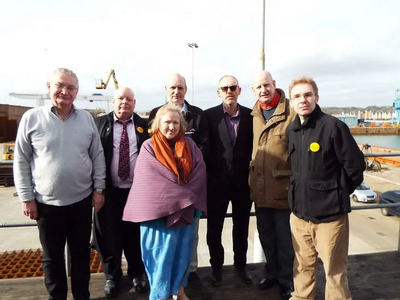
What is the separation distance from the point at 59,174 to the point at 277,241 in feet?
5.67

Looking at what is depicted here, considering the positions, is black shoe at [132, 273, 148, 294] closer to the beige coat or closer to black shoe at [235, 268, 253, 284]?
black shoe at [235, 268, 253, 284]

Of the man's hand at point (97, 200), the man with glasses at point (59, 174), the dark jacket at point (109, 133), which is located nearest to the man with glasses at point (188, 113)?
the dark jacket at point (109, 133)

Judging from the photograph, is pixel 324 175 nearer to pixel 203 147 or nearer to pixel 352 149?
pixel 352 149

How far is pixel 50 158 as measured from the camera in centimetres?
196

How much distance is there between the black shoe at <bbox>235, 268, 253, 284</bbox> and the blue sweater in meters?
1.51

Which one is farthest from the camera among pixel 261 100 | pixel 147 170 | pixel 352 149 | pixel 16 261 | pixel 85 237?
pixel 16 261

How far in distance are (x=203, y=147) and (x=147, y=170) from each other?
561mm

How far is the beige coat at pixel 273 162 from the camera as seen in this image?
226 cm

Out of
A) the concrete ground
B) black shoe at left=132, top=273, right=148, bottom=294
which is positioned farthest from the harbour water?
black shoe at left=132, top=273, right=148, bottom=294

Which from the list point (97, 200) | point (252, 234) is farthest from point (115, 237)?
point (252, 234)

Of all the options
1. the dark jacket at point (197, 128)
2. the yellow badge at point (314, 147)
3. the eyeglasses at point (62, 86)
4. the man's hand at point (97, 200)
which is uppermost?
the eyeglasses at point (62, 86)

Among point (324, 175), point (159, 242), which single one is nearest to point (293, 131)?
point (324, 175)

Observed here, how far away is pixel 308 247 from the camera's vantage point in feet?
6.80

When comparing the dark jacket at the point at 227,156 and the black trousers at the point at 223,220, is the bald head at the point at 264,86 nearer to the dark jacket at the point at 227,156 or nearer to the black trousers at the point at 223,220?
the dark jacket at the point at 227,156
